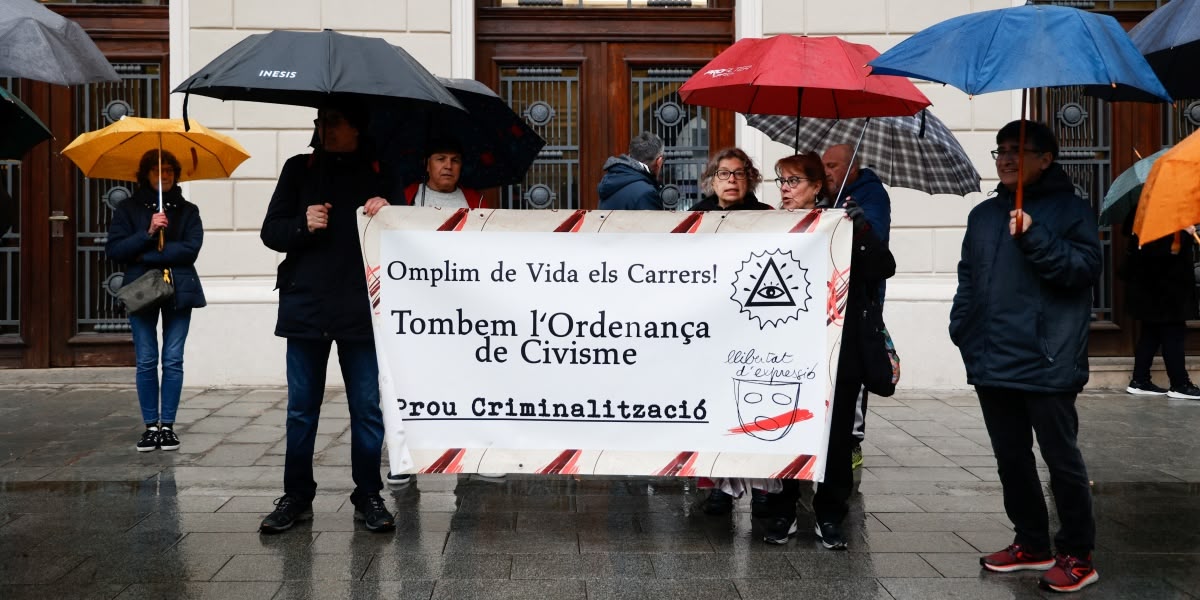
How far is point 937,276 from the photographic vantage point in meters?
9.44

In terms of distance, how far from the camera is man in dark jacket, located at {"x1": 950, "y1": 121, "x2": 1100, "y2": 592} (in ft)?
13.6

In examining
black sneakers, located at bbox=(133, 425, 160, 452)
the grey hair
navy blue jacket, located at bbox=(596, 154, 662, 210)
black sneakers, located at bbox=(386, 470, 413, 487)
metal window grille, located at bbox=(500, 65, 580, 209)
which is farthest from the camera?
metal window grille, located at bbox=(500, 65, 580, 209)

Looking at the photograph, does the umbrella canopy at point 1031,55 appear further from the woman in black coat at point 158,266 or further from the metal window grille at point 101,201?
the metal window grille at point 101,201

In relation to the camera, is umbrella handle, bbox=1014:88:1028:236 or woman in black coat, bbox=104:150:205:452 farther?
woman in black coat, bbox=104:150:205:452

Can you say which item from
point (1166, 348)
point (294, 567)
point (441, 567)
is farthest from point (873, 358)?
point (1166, 348)

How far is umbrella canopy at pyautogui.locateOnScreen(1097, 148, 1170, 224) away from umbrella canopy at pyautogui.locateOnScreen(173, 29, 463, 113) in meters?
3.75

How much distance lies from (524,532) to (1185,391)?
6429 mm

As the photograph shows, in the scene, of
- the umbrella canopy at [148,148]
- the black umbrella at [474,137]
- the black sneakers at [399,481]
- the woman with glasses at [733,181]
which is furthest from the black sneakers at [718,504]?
the umbrella canopy at [148,148]

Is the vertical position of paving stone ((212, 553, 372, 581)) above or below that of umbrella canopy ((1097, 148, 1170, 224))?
below

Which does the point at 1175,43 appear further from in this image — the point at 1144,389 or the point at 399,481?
the point at 1144,389

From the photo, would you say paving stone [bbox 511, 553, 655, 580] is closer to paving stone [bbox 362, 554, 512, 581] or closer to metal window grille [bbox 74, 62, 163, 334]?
paving stone [bbox 362, 554, 512, 581]

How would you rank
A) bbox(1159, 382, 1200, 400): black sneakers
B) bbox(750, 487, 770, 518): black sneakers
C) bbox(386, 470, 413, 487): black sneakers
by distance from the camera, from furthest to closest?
bbox(1159, 382, 1200, 400): black sneakers < bbox(386, 470, 413, 487): black sneakers < bbox(750, 487, 770, 518): black sneakers

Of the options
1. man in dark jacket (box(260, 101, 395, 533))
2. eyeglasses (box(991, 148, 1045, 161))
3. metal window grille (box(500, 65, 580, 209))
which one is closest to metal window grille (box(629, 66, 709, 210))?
metal window grille (box(500, 65, 580, 209))

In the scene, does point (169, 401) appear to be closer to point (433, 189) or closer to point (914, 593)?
point (433, 189)
